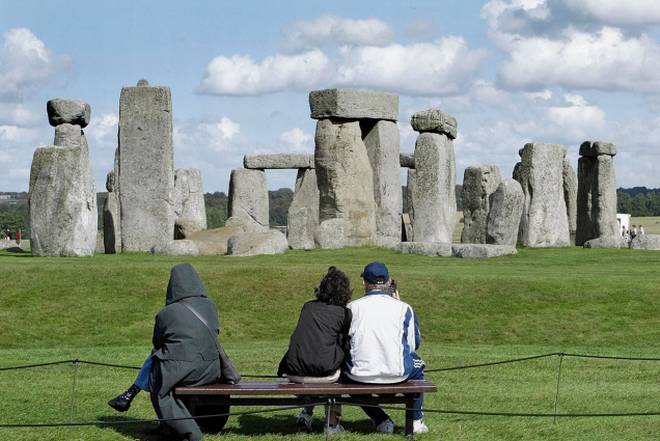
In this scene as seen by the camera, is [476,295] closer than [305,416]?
No

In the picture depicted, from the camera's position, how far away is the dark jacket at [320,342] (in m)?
10.3

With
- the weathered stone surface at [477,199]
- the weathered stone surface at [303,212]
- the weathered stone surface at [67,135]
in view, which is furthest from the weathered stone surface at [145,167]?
A: the weathered stone surface at [477,199]

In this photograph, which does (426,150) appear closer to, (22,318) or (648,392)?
(22,318)

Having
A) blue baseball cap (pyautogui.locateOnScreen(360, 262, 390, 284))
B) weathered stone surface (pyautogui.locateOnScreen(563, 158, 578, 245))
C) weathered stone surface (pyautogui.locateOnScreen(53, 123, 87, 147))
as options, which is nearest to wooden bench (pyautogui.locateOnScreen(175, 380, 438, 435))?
blue baseball cap (pyautogui.locateOnScreen(360, 262, 390, 284))

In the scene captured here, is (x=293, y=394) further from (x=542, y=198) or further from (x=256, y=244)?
(x=542, y=198)

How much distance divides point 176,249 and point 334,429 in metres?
16.0

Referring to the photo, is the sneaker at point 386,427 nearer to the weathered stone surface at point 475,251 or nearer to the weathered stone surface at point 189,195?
the weathered stone surface at point 475,251

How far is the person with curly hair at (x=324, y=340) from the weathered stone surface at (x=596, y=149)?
2562 centimetres

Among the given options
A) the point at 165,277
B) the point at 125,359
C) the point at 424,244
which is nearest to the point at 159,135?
the point at 424,244

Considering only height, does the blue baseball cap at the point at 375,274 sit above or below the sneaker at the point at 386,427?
above

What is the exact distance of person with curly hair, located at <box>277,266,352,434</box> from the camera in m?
10.3

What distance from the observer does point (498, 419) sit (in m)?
11.4

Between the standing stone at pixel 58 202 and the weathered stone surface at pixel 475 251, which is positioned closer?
the standing stone at pixel 58 202

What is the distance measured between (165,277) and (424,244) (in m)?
7.87
